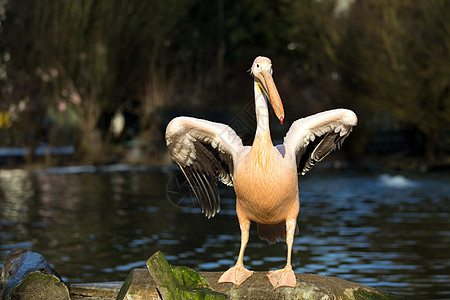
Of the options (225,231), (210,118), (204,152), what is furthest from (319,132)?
(210,118)

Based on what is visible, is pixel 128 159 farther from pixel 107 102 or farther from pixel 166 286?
pixel 166 286

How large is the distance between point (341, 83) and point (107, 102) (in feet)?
32.3

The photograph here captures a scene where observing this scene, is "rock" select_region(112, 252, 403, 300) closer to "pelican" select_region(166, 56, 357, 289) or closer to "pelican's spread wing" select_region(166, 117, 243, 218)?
"pelican" select_region(166, 56, 357, 289)

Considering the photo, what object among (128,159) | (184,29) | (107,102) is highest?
(184,29)

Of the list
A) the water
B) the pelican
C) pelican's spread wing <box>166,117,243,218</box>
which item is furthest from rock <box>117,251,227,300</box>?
the water

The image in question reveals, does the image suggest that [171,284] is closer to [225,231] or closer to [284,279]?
[284,279]

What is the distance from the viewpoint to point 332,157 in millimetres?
37500

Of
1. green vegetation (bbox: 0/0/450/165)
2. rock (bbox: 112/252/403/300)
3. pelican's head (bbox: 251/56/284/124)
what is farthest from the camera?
green vegetation (bbox: 0/0/450/165)

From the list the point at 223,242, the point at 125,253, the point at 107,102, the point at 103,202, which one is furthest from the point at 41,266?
the point at 107,102

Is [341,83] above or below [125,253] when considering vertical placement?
above

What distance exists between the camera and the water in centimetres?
1121

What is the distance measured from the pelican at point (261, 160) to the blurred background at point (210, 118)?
579 mm

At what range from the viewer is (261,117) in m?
7.00

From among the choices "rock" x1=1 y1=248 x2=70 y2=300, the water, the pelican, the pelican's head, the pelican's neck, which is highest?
the pelican's head
